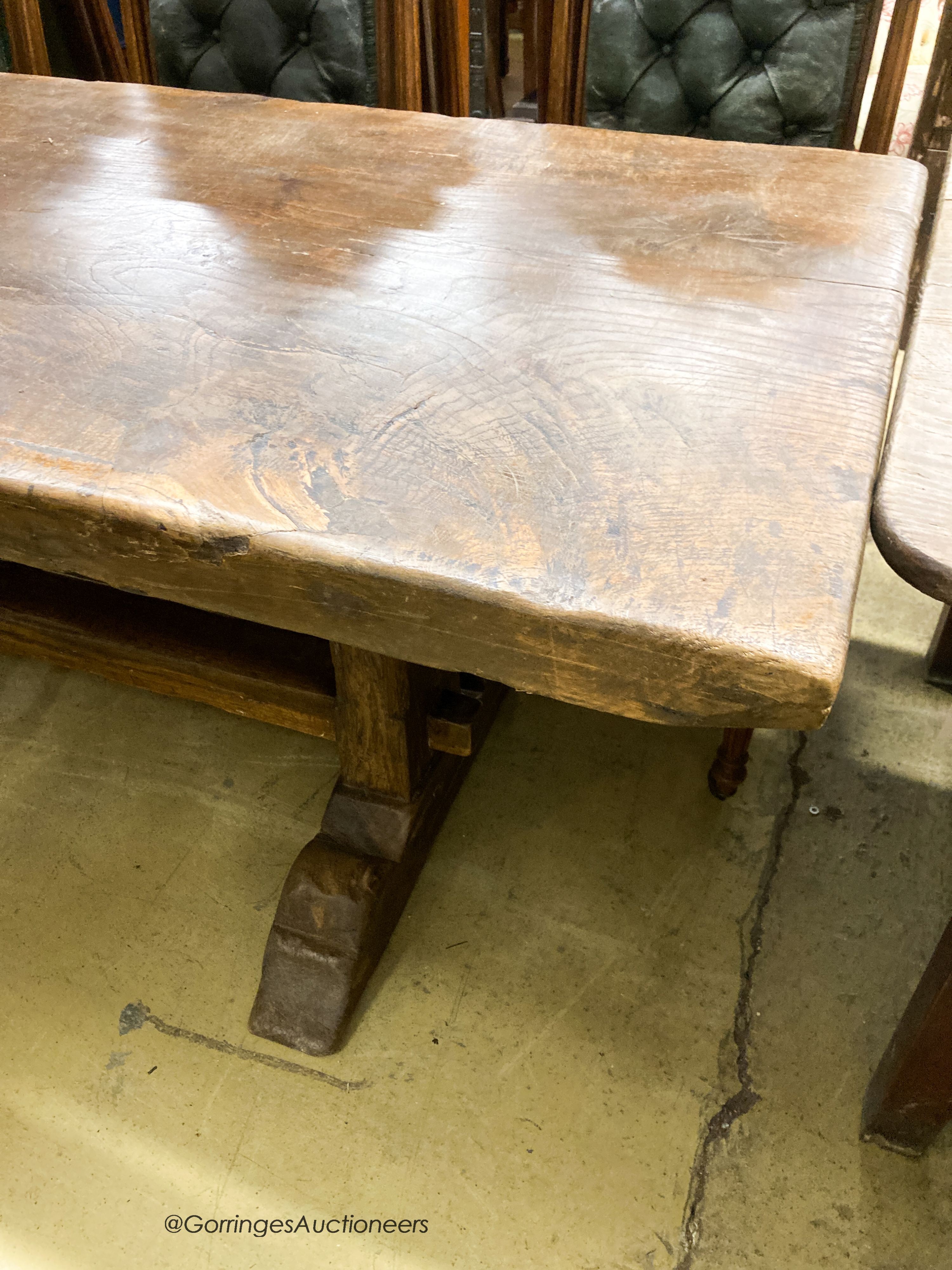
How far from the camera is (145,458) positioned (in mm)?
772

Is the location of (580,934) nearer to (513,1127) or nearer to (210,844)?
(513,1127)

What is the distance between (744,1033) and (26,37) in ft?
6.85

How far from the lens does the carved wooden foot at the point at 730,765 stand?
132 cm

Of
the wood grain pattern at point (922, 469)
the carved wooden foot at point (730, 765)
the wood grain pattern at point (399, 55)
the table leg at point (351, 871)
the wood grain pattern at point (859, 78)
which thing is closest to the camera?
the wood grain pattern at point (922, 469)

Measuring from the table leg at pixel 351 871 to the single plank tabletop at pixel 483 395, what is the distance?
362mm

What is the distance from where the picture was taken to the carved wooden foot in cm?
132

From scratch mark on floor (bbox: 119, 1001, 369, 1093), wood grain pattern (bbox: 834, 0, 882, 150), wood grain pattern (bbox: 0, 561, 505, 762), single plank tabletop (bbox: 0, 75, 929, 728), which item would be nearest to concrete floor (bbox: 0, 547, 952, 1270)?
scratch mark on floor (bbox: 119, 1001, 369, 1093)

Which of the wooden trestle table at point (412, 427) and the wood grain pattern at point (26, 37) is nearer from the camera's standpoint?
the wooden trestle table at point (412, 427)

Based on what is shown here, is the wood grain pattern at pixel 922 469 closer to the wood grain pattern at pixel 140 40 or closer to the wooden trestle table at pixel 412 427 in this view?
the wooden trestle table at pixel 412 427

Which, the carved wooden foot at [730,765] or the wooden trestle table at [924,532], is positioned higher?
the wooden trestle table at [924,532]

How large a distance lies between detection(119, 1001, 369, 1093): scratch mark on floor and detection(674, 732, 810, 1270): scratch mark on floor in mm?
392

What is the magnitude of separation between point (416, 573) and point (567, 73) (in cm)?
134

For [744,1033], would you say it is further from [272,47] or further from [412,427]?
[272,47]

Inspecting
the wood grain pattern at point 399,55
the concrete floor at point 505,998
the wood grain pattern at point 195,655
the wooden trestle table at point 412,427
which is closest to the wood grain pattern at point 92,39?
the wood grain pattern at point 399,55
